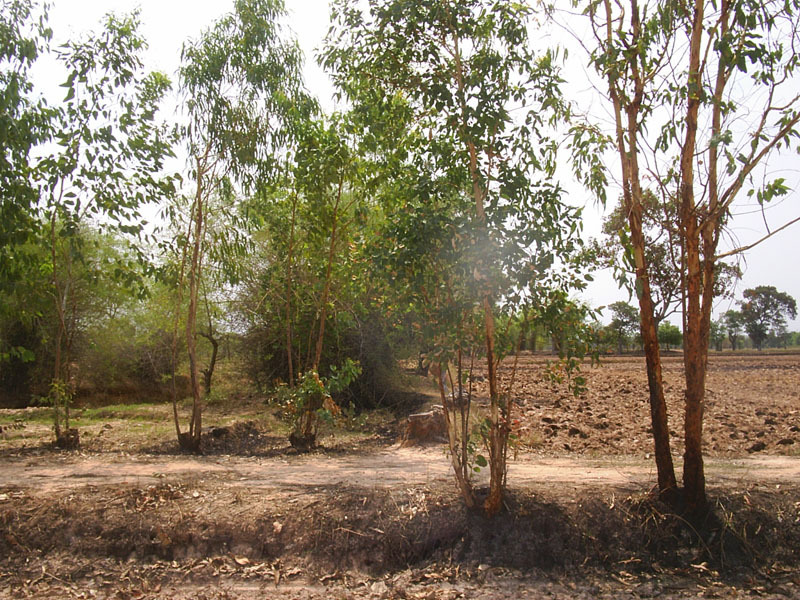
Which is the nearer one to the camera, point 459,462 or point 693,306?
point 693,306

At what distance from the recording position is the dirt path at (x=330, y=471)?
705cm

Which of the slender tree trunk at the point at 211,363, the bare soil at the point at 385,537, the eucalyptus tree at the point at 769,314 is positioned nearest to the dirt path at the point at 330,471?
the bare soil at the point at 385,537

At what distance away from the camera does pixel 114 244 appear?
749 inches

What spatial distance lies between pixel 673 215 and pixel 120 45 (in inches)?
300

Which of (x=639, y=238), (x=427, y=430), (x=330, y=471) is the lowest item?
(x=330, y=471)

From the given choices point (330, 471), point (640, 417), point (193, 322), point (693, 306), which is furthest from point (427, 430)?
point (693, 306)

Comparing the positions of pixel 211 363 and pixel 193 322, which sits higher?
pixel 193 322

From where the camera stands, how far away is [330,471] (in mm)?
8117

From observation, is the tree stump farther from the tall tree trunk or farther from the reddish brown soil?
the tall tree trunk

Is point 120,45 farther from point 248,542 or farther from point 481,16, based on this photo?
point 248,542

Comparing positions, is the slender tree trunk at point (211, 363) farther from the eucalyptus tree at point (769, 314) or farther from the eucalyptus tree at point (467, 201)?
the eucalyptus tree at point (769, 314)

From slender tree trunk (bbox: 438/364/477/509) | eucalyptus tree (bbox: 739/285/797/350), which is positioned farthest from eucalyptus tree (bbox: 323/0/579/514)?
eucalyptus tree (bbox: 739/285/797/350)

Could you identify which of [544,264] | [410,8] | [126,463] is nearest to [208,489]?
[126,463]

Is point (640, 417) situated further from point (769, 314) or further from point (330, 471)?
point (769, 314)
